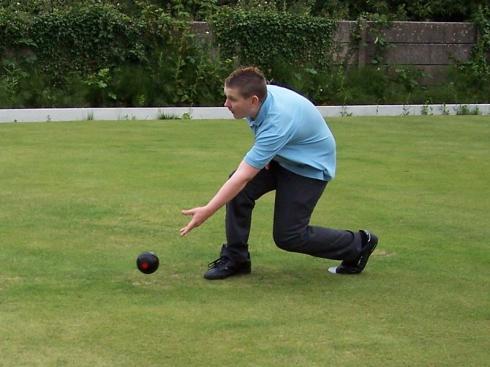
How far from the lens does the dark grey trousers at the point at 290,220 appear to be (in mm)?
6504

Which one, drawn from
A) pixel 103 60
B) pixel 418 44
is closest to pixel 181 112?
pixel 103 60

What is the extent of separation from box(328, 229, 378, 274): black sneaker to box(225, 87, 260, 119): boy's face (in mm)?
1300

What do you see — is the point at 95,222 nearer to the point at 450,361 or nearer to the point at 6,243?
the point at 6,243

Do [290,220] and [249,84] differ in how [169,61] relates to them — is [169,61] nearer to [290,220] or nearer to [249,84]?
[290,220]

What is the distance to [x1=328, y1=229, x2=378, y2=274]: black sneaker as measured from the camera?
6848mm

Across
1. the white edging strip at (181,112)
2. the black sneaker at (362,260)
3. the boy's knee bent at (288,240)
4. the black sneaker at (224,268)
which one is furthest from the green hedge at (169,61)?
the boy's knee bent at (288,240)

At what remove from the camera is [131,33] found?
20.4 m

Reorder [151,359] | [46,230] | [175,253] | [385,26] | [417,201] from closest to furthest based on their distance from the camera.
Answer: [151,359] < [175,253] < [46,230] < [417,201] < [385,26]

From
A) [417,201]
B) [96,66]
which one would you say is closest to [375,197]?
[417,201]

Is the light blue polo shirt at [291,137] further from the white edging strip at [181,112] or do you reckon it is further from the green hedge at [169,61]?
the green hedge at [169,61]

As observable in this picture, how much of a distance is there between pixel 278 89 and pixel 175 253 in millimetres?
1612

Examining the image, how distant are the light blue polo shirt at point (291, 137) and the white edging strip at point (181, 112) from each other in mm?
11567

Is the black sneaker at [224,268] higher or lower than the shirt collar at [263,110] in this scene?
lower

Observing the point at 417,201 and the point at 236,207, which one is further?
the point at 417,201
